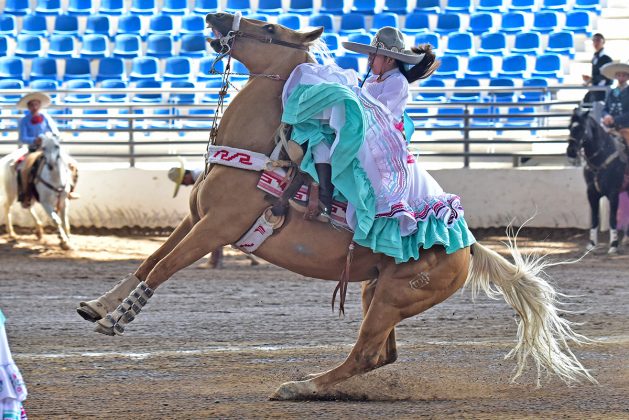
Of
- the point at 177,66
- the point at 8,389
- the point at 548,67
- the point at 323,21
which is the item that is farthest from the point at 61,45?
the point at 8,389

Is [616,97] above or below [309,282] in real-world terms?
above

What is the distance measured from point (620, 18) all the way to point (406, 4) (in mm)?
4151

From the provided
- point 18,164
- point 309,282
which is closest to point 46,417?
point 309,282

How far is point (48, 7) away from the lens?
71.7 feet

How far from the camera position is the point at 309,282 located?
471 inches

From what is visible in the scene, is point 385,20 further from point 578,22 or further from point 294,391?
point 294,391

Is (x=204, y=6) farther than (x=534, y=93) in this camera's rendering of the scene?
Yes

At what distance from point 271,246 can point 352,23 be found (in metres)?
15.3

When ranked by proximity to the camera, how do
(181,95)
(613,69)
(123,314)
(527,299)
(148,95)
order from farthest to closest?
(148,95), (181,95), (613,69), (527,299), (123,314)

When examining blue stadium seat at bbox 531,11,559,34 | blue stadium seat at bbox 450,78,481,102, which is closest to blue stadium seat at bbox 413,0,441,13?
blue stadium seat at bbox 531,11,559,34

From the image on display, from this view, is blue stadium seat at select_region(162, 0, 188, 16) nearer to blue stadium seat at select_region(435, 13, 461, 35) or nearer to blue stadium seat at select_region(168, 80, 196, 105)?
blue stadium seat at select_region(168, 80, 196, 105)

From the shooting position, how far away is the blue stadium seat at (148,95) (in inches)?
750

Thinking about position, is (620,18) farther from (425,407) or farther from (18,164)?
(425,407)

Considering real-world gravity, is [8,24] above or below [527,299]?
above
